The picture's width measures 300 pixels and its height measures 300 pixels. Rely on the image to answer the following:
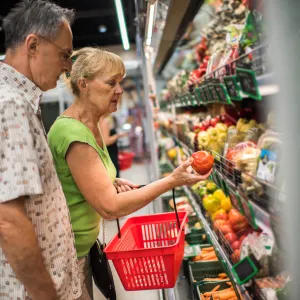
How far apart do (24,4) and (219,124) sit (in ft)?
5.66

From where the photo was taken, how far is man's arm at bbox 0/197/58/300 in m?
1.11

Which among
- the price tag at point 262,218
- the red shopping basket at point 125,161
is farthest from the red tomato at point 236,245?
the red shopping basket at point 125,161

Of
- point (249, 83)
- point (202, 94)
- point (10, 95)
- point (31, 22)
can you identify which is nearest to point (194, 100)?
point (202, 94)

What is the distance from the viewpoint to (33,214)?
48.5 inches

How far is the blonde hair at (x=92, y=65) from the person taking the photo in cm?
176

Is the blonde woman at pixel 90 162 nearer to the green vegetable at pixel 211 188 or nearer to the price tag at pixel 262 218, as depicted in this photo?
the price tag at pixel 262 218

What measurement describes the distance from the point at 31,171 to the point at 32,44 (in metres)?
0.45

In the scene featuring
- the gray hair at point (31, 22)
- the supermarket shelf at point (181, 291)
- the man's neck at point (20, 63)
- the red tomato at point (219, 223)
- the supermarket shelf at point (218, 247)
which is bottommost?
the supermarket shelf at point (181, 291)

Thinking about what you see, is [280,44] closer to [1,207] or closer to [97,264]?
[1,207]

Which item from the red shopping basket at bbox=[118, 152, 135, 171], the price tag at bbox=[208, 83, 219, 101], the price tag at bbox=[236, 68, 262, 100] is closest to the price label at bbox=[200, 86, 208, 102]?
the price tag at bbox=[208, 83, 219, 101]

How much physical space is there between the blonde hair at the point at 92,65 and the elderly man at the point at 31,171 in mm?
310

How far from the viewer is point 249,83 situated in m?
1.26

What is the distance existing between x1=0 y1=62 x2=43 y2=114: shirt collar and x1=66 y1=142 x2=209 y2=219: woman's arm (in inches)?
13.2

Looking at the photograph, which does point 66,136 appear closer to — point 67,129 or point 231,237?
point 67,129
